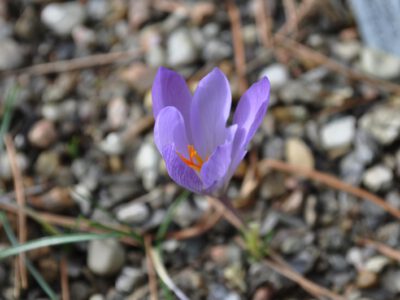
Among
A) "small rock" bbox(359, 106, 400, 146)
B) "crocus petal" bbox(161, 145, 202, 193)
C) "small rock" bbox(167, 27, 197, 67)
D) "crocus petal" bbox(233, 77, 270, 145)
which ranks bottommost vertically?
"small rock" bbox(359, 106, 400, 146)

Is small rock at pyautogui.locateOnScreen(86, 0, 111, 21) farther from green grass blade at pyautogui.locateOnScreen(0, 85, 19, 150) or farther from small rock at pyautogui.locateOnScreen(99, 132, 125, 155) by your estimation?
small rock at pyautogui.locateOnScreen(99, 132, 125, 155)

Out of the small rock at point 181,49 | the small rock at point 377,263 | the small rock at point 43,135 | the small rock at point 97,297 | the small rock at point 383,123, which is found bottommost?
the small rock at point 377,263

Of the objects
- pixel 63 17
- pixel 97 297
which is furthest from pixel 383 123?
pixel 63 17

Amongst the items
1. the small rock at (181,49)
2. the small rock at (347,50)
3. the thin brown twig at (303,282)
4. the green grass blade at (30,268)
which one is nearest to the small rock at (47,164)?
the green grass blade at (30,268)

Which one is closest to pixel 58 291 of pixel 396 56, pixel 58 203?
pixel 58 203

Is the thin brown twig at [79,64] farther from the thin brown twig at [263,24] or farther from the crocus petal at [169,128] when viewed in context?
the crocus petal at [169,128]

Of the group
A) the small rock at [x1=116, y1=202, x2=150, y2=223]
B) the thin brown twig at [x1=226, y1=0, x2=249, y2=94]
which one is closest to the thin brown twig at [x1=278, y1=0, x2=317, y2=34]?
the thin brown twig at [x1=226, y1=0, x2=249, y2=94]

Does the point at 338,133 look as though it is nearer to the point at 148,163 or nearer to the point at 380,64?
the point at 380,64
